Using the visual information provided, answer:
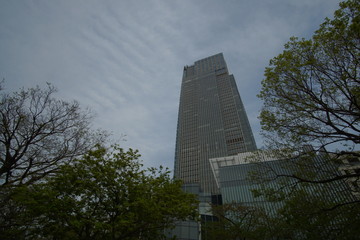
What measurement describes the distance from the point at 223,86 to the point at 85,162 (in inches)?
4606

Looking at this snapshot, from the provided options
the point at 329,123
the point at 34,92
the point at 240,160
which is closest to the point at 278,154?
the point at 329,123

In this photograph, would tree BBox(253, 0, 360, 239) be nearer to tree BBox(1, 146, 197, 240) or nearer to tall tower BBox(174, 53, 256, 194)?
tree BBox(1, 146, 197, 240)

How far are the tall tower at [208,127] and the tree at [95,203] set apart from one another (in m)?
73.3

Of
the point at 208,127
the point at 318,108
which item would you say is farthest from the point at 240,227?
the point at 208,127

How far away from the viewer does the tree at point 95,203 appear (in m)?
8.95

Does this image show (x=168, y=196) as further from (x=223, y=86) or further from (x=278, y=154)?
(x=223, y=86)

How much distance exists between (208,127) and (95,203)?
307ft

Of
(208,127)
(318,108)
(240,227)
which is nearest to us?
(318,108)

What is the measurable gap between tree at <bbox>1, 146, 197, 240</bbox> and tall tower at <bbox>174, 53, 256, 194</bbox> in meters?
73.3

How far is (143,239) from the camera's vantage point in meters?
11.9

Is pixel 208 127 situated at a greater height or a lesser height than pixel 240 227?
greater

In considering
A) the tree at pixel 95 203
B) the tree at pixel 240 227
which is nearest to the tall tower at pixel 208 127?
the tree at pixel 240 227

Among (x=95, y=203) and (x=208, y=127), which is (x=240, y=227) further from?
(x=208, y=127)

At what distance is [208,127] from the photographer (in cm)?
10138
